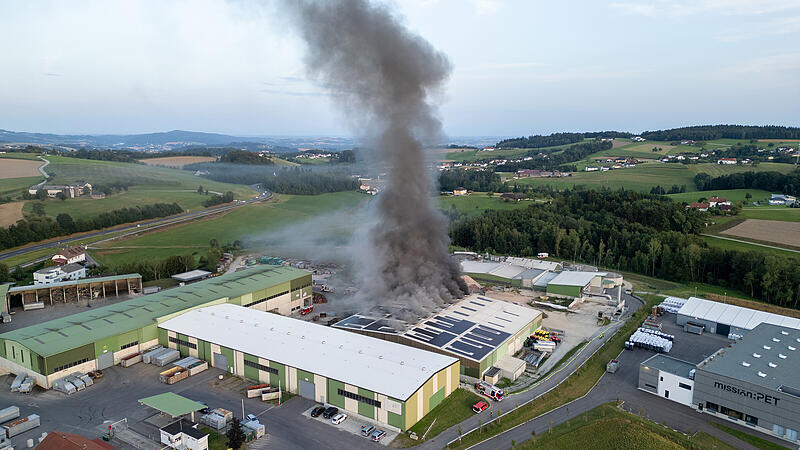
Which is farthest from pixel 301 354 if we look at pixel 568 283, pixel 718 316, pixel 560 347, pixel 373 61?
pixel 718 316

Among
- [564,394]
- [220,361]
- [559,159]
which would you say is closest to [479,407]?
[564,394]

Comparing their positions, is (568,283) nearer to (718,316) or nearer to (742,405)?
(718,316)

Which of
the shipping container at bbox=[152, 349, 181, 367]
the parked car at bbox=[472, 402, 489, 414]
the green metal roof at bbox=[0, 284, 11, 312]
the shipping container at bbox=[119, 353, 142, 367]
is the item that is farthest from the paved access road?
the green metal roof at bbox=[0, 284, 11, 312]

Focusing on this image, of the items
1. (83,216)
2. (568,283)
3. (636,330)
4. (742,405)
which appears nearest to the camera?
(742,405)

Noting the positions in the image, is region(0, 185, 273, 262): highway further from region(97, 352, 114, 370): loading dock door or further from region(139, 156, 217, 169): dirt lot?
region(139, 156, 217, 169): dirt lot

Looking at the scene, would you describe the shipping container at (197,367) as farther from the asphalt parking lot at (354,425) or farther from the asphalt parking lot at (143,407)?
the asphalt parking lot at (354,425)

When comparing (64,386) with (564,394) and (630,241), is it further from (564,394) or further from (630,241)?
(630,241)

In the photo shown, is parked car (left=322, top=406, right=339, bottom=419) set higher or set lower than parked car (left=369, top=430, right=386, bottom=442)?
higher
